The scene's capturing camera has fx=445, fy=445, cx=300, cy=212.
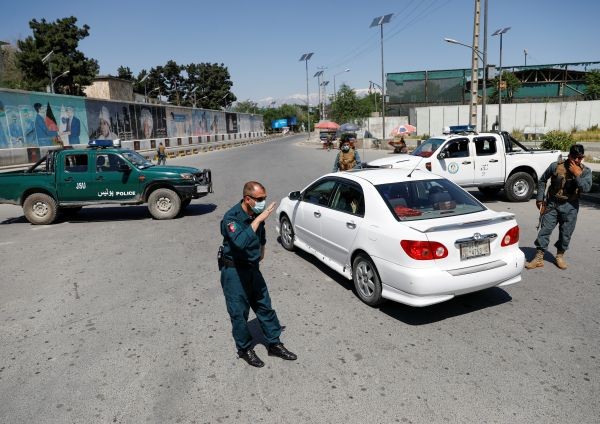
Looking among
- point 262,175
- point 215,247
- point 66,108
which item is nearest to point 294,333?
point 215,247

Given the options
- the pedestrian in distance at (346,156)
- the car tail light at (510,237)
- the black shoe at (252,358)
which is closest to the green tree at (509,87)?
the pedestrian in distance at (346,156)

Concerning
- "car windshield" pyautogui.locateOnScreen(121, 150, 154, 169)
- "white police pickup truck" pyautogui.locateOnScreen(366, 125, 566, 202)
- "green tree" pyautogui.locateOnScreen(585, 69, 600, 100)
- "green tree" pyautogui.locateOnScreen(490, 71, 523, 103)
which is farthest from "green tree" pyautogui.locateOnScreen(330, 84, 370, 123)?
"car windshield" pyautogui.locateOnScreen(121, 150, 154, 169)

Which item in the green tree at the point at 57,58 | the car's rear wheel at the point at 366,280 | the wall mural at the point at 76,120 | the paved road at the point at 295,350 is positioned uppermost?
the green tree at the point at 57,58

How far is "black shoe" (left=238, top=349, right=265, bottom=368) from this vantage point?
407cm

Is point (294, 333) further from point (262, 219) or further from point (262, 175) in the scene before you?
point (262, 175)

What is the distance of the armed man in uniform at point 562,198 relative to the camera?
20.0 ft

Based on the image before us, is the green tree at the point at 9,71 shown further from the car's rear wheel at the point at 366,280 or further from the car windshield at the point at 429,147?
the car's rear wheel at the point at 366,280

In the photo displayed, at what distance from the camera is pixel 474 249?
188 inches

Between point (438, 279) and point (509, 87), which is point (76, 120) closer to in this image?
point (438, 279)

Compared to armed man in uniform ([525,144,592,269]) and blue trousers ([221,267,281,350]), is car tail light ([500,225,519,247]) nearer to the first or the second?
armed man in uniform ([525,144,592,269])

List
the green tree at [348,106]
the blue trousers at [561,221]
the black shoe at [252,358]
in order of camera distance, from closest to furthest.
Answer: the black shoe at [252,358], the blue trousers at [561,221], the green tree at [348,106]

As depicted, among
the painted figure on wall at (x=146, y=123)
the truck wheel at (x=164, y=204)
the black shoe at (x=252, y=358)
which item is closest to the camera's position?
the black shoe at (x=252, y=358)

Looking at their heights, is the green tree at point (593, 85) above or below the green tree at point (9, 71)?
below

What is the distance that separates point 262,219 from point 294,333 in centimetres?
164
